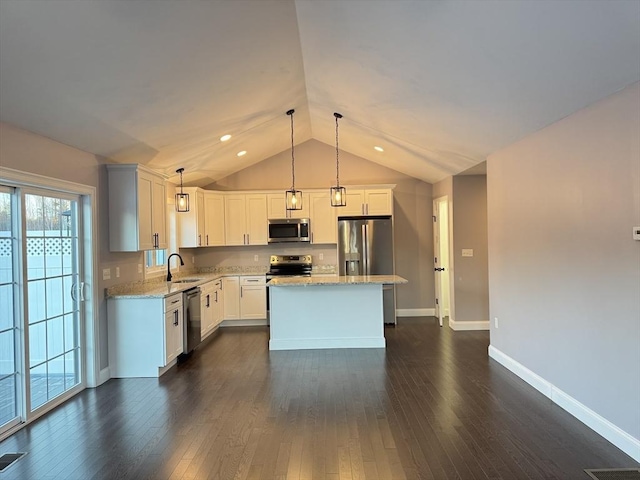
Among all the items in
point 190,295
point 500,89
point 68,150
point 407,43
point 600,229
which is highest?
point 407,43

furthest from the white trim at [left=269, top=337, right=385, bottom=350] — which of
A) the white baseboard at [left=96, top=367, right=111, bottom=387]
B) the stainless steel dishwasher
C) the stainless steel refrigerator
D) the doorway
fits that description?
the white baseboard at [left=96, top=367, right=111, bottom=387]

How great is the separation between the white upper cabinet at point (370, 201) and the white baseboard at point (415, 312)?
189cm

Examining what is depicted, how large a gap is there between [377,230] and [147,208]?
3795mm

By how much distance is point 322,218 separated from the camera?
24.3 feet

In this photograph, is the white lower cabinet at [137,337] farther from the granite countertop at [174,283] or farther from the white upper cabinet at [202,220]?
the white upper cabinet at [202,220]

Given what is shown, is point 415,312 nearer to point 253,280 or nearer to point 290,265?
point 290,265

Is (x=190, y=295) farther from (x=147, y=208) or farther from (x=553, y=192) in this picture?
(x=553, y=192)

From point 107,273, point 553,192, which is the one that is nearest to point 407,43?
point 553,192

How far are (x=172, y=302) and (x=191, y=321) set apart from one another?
627mm

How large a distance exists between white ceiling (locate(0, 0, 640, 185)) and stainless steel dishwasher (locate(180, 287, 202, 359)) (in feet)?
6.08

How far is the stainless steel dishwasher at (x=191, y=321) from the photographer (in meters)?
5.21

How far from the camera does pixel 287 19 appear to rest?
3242mm

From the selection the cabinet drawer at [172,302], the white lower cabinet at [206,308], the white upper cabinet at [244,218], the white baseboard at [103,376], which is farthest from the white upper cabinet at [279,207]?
the white baseboard at [103,376]

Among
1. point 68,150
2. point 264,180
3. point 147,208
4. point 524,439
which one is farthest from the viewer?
point 264,180
